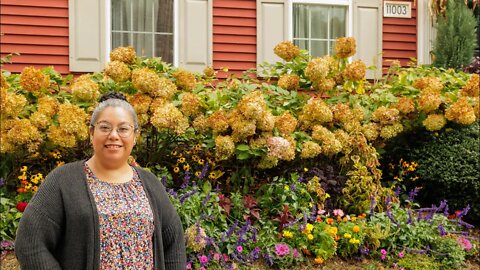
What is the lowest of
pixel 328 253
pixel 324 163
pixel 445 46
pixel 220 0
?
pixel 328 253

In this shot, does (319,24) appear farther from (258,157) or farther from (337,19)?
(258,157)

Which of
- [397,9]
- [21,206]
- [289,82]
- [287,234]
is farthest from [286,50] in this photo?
[397,9]

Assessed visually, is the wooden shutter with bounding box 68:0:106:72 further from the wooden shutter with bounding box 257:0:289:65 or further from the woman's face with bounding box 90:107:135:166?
the woman's face with bounding box 90:107:135:166

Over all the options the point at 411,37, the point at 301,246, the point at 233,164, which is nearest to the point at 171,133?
the point at 233,164

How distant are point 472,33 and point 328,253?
16.1ft

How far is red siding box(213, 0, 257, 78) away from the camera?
829 centimetres

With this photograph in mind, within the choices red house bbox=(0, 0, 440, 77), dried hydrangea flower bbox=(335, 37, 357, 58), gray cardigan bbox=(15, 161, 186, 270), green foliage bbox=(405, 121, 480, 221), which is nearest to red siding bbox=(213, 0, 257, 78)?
red house bbox=(0, 0, 440, 77)

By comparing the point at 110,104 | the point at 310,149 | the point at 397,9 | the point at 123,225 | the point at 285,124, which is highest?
the point at 397,9

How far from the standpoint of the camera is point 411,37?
29.5 feet

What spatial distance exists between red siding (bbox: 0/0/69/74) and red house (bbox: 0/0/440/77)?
0.04ft

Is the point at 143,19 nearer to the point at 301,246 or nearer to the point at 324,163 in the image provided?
the point at 324,163

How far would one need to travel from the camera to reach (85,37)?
7.78 m

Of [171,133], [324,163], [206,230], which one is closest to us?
[206,230]

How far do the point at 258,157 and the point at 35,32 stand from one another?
12.1 feet
